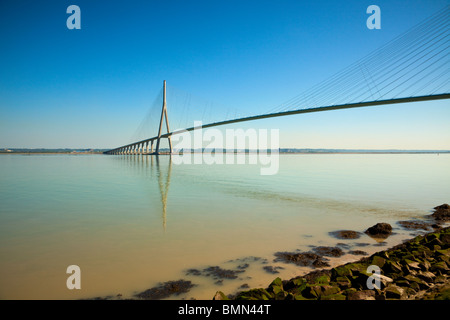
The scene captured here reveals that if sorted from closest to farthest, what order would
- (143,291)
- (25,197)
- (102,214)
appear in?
(143,291), (102,214), (25,197)

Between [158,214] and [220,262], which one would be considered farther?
[158,214]

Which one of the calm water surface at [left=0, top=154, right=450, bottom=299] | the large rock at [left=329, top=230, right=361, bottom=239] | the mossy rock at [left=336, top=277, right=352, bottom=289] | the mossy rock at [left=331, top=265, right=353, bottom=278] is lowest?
the large rock at [left=329, top=230, right=361, bottom=239]

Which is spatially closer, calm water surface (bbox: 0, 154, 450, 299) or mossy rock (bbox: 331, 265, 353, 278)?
mossy rock (bbox: 331, 265, 353, 278)

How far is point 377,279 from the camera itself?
12.1 feet

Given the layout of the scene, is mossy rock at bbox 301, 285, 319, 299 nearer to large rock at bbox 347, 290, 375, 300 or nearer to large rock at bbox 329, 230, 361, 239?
large rock at bbox 347, 290, 375, 300

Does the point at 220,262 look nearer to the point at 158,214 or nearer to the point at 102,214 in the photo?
the point at 158,214

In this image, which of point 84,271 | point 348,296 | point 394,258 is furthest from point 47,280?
point 394,258

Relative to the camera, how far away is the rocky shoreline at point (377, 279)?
3.43 meters

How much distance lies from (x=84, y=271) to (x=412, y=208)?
35.8 feet

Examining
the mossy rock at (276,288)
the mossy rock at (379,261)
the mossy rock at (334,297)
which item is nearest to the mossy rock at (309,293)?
the mossy rock at (334,297)

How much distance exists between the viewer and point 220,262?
5.01 m

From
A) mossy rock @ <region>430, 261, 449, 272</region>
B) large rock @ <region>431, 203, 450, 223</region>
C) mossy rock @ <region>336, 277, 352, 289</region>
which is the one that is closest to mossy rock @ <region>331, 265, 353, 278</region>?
mossy rock @ <region>336, 277, 352, 289</region>

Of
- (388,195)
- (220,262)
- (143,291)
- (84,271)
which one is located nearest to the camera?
(143,291)

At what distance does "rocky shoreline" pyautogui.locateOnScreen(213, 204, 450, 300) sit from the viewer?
3426mm
